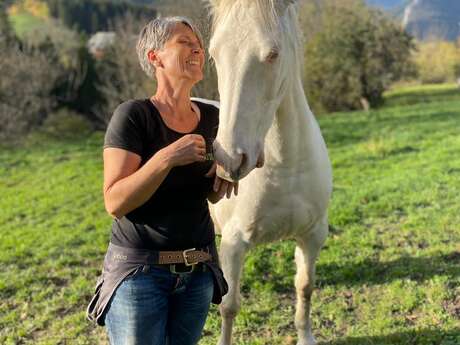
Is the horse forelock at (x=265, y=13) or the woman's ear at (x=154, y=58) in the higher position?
the horse forelock at (x=265, y=13)

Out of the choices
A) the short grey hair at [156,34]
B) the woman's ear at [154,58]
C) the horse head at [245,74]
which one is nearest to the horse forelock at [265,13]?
the horse head at [245,74]

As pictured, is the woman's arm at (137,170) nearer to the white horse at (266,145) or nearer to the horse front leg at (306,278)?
the white horse at (266,145)

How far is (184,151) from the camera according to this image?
1506 millimetres

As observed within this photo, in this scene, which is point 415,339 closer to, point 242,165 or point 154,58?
point 242,165

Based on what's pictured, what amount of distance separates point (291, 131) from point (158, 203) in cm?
95

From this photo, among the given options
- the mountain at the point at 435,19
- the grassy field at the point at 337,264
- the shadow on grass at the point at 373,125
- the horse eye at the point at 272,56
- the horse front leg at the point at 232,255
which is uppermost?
the mountain at the point at 435,19

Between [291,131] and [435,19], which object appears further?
[435,19]

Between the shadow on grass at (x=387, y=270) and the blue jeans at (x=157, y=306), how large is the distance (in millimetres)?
2143

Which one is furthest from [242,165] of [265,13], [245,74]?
[265,13]

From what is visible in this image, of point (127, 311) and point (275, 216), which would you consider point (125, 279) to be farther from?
point (275, 216)

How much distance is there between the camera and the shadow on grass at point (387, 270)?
3758 millimetres

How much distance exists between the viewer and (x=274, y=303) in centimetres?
362

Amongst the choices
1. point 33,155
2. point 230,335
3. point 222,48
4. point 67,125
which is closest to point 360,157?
point 230,335

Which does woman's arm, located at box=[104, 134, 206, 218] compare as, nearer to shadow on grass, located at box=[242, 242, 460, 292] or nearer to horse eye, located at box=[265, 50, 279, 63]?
horse eye, located at box=[265, 50, 279, 63]
